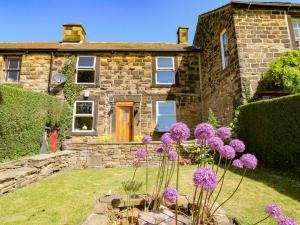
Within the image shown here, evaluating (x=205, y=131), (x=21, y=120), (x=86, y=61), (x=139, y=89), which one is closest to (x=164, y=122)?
(x=139, y=89)

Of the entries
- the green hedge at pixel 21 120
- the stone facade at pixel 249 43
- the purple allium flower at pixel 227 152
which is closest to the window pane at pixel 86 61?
the green hedge at pixel 21 120

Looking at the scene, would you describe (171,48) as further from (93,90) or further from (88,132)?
(88,132)

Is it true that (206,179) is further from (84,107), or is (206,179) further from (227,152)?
(84,107)

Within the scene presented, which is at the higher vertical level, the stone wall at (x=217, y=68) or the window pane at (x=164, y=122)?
the stone wall at (x=217, y=68)

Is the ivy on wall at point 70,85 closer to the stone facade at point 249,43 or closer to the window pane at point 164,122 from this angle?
the window pane at point 164,122

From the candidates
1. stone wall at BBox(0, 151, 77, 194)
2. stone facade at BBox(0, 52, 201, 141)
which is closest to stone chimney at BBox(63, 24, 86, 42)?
stone facade at BBox(0, 52, 201, 141)

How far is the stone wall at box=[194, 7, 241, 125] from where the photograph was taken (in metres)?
10.2

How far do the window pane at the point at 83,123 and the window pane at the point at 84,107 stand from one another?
0.42 metres

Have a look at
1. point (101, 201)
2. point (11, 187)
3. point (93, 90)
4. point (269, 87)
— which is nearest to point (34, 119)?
point (11, 187)

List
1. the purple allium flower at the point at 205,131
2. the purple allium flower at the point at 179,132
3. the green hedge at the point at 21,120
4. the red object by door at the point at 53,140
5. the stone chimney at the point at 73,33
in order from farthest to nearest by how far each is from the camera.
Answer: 1. the stone chimney at the point at 73,33
2. the red object by door at the point at 53,140
3. the green hedge at the point at 21,120
4. the purple allium flower at the point at 179,132
5. the purple allium flower at the point at 205,131

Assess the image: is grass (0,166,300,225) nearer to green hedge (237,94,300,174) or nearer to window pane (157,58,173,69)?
green hedge (237,94,300,174)

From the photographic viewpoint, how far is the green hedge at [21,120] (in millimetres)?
7480

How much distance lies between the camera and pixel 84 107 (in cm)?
1420

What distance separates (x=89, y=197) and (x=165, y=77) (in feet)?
35.2
